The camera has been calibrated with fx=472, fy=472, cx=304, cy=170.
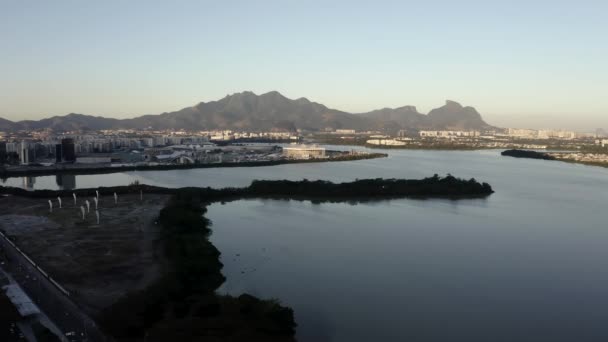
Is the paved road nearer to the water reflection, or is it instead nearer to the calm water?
the calm water

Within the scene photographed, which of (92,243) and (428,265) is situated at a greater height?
(92,243)

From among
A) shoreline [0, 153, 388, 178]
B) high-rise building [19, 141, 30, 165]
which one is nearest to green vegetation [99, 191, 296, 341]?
→ shoreline [0, 153, 388, 178]

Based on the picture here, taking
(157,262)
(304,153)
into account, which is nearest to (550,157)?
(304,153)

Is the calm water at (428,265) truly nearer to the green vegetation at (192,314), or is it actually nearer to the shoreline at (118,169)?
the green vegetation at (192,314)

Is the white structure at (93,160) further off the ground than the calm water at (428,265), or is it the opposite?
the white structure at (93,160)

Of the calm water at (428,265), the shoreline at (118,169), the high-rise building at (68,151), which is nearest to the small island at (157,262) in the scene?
the calm water at (428,265)

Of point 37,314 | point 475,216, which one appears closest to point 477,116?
point 475,216

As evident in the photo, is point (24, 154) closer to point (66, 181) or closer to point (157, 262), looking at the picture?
point (66, 181)
